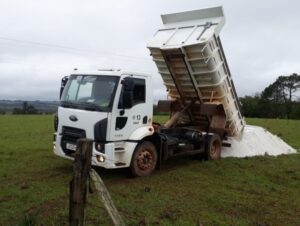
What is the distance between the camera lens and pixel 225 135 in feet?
46.0

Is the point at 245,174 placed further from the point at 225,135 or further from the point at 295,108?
the point at 295,108

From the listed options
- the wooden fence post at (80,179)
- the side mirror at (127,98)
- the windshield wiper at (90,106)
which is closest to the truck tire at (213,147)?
the side mirror at (127,98)

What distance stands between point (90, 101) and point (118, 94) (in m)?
0.67

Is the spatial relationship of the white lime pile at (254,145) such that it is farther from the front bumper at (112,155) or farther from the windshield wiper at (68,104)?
the windshield wiper at (68,104)

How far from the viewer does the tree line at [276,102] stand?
57225mm

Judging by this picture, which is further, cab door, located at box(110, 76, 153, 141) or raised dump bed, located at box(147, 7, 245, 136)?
raised dump bed, located at box(147, 7, 245, 136)

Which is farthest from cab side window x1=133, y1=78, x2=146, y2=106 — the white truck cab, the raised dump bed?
the raised dump bed

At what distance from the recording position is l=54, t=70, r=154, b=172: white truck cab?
9.84m

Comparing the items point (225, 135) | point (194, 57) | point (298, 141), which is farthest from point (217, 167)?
point (298, 141)

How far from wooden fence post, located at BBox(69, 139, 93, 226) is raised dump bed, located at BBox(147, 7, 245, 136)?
7105 mm

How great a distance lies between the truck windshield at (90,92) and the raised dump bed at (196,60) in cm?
276

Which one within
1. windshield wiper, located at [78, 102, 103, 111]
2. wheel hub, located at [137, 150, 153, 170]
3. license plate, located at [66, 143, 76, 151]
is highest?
windshield wiper, located at [78, 102, 103, 111]

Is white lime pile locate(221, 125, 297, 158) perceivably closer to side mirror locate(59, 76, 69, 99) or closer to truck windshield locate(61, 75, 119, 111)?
truck windshield locate(61, 75, 119, 111)

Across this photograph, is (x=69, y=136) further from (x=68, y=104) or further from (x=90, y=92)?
(x=90, y=92)
